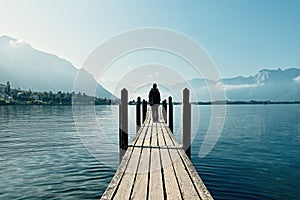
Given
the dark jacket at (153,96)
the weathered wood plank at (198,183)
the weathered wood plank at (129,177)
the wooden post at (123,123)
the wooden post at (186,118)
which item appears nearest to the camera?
the weathered wood plank at (198,183)

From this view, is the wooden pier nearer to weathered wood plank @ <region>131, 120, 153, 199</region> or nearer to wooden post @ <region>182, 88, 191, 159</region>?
weathered wood plank @ <region>131, 120, 153, 199</region>

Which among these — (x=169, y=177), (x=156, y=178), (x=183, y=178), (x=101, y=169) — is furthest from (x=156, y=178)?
(x=101, y=169)

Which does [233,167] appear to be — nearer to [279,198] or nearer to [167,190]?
[279,198]

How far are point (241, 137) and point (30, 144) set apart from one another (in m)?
23.6

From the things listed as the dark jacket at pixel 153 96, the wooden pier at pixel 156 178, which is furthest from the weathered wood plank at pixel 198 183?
the dark jacket at pixel 153 96

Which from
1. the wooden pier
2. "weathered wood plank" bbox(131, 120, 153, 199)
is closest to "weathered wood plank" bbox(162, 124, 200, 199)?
the wooden pier

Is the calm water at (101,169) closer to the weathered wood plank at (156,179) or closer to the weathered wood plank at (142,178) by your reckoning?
the weathered wood plank at (142,178)

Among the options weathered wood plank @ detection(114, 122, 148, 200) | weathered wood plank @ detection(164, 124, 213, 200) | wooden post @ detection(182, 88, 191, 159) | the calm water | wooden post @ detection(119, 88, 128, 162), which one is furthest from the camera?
the calm water

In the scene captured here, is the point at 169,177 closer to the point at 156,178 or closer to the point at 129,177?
the point at 156,178

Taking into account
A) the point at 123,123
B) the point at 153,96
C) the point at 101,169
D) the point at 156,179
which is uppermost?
the point at 153,96

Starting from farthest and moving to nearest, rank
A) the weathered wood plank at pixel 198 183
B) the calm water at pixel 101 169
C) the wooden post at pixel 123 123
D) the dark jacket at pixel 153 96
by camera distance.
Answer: the dark jacket at pixel 153 96 < the calm water at pixel 101 169 < the wooden post at pixel 123 123 < the weathered wood plank at pixel 198 183

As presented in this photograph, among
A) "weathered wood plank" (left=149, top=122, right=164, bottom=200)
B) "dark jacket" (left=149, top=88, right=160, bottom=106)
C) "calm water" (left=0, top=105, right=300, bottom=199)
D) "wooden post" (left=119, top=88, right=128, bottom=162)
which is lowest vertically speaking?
"calm water" (left=0, top=105, right=300, bottom=199)

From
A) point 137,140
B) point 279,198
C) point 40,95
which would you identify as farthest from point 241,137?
point 40,95

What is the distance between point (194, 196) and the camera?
16.8 ft
